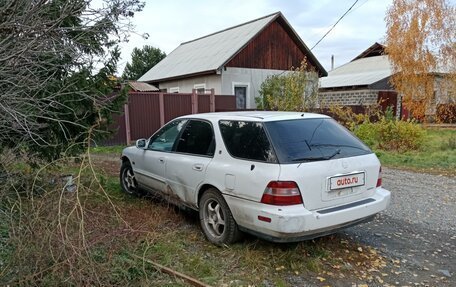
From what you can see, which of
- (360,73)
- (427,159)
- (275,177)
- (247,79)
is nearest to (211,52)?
(247,79)

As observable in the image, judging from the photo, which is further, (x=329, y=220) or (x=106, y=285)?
(x=329, y=220)

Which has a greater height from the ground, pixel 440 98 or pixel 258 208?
pixel 440 98

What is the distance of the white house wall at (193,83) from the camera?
1888 cm

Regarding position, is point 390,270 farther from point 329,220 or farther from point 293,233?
point 293,233

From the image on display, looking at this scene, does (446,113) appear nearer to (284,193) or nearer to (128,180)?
(128,180)

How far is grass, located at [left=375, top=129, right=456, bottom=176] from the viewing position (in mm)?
9258

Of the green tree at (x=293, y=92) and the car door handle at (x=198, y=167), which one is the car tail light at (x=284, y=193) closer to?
the car door handle at (x=198, y=167)

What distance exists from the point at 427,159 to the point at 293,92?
22.0ft

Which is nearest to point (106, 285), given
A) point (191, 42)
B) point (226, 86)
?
point (226, 86)

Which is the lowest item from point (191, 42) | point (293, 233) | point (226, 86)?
point (293, 233)

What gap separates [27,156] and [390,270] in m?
4.84

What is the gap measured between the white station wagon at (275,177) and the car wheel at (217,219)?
0.04 feet

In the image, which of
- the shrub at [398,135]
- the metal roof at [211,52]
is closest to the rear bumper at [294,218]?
the shrub at [398,135]

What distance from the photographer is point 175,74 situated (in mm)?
21656
